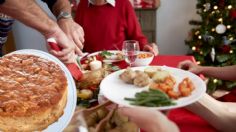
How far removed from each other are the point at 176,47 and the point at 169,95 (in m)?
2.99

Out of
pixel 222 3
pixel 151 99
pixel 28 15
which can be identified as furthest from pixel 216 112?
pixel 222 3

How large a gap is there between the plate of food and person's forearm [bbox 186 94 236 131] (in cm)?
19

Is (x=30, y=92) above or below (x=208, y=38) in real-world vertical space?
above

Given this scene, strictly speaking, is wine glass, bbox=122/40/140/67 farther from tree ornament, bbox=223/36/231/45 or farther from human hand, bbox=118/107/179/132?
tree ornament, bbox=223/36/231/45

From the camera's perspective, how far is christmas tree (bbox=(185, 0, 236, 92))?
2.84 meters

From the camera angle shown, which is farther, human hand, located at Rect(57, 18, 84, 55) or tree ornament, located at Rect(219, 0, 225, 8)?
tree ornament, located at Rect(219, 0, 225, 8)

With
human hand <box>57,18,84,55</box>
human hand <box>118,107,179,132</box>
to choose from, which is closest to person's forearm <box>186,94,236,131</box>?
human hand <box>118,107,179,132</box>

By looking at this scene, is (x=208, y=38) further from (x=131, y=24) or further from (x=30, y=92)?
(x=30, y=92)

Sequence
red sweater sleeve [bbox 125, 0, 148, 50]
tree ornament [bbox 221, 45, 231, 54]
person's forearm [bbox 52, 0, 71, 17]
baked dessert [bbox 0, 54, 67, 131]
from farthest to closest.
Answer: tree ornament [bbox 221, 45, 231, 54], red sweater sleeve [bbox 125, 0, 148, 50], person's forearm [bbox 52, 0, 71, 17], baked dessert [bbox 0, 54, 67, 131]

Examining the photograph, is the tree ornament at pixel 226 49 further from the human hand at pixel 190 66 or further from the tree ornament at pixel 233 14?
the human hand at pixel 190 66

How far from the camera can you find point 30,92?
14.2 inches

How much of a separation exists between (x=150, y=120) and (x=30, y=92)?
366 millimetres

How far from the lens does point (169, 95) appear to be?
79 cm

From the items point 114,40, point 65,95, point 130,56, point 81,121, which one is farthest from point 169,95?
point 114,40
